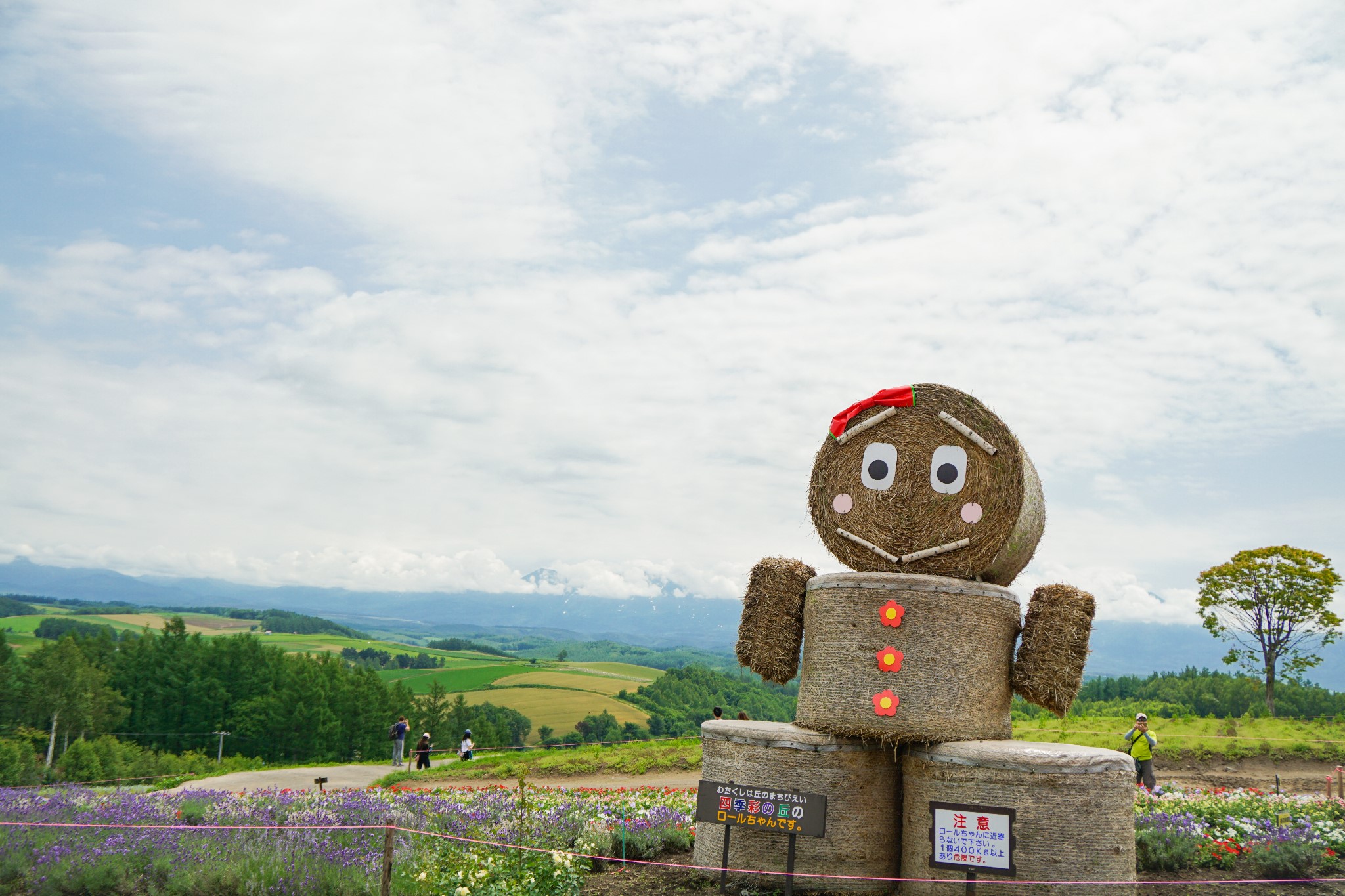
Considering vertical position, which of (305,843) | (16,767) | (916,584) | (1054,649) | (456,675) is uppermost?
(916,584)

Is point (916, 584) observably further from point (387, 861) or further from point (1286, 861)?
point (1286, 861)

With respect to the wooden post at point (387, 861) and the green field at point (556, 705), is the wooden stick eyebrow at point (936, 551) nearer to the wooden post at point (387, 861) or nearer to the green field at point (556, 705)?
the wooden post at point (387, 861)

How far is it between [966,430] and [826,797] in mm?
3680

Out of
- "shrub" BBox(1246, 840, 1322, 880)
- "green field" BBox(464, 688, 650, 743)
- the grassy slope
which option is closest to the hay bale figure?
"shrub" BBox(1246, 840, 1322, 880)

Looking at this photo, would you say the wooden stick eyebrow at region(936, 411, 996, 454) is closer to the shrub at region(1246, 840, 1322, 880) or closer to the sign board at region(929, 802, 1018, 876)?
the sign board at region(929, 802, 1018, 876)

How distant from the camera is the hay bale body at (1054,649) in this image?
321 inches

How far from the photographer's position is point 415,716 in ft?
207

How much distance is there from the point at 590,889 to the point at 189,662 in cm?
6000

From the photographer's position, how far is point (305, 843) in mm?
8328

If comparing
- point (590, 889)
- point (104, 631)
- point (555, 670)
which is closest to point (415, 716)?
point (104, 631)

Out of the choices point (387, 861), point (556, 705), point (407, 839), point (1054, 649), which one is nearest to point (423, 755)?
point (407, 839)

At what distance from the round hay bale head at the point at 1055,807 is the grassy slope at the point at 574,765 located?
13.0 metres

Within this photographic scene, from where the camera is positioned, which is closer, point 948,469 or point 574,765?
point 948,469

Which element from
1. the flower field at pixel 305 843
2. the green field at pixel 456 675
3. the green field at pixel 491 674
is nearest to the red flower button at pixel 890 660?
the flower field at pixel 305 843
